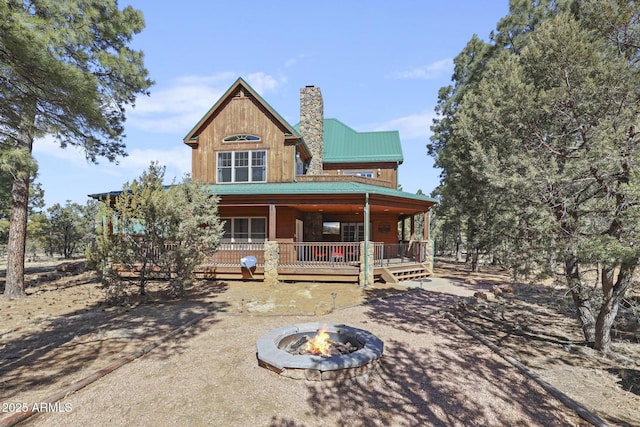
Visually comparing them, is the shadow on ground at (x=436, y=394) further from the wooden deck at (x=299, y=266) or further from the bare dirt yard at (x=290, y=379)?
the wooden deck at (x=299, y=266)

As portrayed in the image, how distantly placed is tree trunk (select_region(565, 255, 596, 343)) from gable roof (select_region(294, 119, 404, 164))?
14.2m

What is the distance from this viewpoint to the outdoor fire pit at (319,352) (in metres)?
4.65

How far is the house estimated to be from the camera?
13.4 metres

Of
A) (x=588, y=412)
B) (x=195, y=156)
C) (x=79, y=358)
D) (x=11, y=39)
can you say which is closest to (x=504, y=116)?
(x=588, y=412)

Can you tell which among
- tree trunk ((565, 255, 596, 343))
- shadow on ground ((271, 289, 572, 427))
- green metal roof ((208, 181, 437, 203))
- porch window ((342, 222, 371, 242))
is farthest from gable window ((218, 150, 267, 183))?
tree trunk ((565, 255, 596, 343))

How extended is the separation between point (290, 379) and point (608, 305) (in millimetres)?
6602

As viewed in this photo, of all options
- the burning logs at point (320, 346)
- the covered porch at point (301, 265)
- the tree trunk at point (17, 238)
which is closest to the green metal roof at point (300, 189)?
the covered porch at point (301, 265)

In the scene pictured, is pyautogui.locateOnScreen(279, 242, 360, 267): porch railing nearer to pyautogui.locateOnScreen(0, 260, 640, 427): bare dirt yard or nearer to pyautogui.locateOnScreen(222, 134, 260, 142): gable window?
pyautogui.locateOnScreen(0, 260, 640, 427): bare dirt yard

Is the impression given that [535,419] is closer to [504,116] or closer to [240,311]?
[504,116]

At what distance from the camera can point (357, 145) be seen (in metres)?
21.8

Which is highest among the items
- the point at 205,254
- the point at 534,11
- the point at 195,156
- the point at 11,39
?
the point at 534,11

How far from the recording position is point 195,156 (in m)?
16.4

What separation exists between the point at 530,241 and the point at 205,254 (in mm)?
10568

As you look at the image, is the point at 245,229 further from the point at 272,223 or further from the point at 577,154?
the point at 577,154
